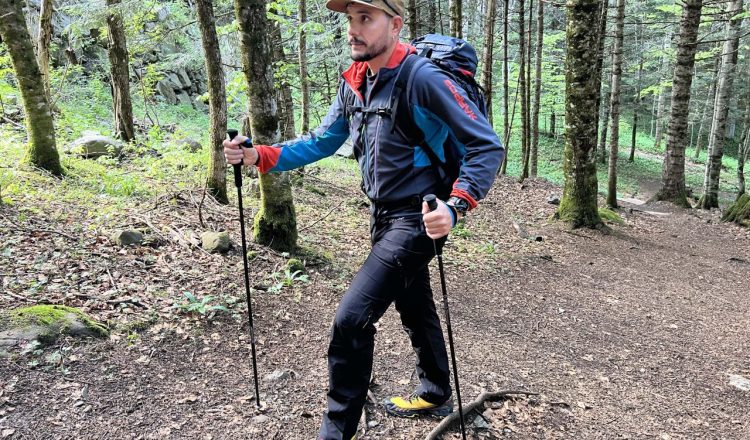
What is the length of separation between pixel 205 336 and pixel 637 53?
36.8m

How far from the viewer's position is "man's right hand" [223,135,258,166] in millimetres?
3137

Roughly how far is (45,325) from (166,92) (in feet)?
70.8

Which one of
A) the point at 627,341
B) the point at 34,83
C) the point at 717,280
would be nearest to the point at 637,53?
the point at 717,280

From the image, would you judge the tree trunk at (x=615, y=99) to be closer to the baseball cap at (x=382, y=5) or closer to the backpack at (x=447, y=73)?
the backpack at (x=447, y=73)

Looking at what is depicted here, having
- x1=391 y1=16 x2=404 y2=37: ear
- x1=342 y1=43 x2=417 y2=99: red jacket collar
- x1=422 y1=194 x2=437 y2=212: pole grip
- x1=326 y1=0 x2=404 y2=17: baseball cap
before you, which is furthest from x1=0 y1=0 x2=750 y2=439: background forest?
x1=326 y1=0 x2=404 y2=17: baseball cap

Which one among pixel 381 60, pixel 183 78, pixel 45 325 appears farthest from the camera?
pixel 183 78

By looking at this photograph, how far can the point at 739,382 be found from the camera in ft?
15.7

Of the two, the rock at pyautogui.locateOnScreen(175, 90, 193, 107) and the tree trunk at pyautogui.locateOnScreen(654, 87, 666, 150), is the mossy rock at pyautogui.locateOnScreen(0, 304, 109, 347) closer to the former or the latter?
the rock at pyautogui.locateOnScreen(175, 90, 193, 107)

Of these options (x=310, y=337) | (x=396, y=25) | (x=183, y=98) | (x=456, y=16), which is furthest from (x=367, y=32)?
(x=183, y=98)

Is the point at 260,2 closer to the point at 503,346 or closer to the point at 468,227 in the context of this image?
the point at 503,346

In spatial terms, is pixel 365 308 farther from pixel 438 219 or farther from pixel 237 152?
pixel 237 152

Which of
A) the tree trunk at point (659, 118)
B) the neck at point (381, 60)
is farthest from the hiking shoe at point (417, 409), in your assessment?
the tree trunk at point (659, 118)

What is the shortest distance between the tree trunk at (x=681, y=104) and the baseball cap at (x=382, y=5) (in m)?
12.9

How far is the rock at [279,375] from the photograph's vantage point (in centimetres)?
407
